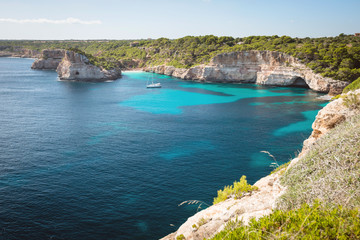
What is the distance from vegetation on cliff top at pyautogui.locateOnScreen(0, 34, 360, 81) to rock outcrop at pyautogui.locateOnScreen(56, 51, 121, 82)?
91.8ft

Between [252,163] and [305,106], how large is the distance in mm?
36520

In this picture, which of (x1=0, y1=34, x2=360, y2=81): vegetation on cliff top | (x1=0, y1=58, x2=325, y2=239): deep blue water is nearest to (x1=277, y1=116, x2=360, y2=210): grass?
(x1=0, y1=58, x2=325, y2=239): deep blue water

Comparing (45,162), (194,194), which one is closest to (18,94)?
(45,162)

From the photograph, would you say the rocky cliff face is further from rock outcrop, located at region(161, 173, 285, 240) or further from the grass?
rock outcrop, located at region(161, 173, 285, 240)

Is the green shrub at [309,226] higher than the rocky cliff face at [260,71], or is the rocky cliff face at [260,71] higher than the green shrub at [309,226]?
the rocky cliff face at [260,71]

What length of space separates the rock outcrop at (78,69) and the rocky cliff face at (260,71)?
112 ft

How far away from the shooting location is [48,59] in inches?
5404

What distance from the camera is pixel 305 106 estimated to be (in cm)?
5881

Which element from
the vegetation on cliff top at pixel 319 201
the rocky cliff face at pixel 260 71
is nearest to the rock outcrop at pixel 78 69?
the rocky cliff face at pixel 260 71

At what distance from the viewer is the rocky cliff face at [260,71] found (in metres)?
78.7

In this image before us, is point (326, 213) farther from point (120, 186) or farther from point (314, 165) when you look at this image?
point (120, 186)

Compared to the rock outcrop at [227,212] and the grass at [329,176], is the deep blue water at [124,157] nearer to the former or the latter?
the rock outcrop at [227,212]

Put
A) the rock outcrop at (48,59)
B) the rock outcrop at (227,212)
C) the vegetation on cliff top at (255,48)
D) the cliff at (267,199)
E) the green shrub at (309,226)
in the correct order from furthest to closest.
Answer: the rock outcrop at (48,59) < the vegetation on cliff top at (255,48) < the rock outcrop at (227,212) < the cliff at (267,199) < the green shrub at (309,226)

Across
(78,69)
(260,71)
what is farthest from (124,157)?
(78,69)
